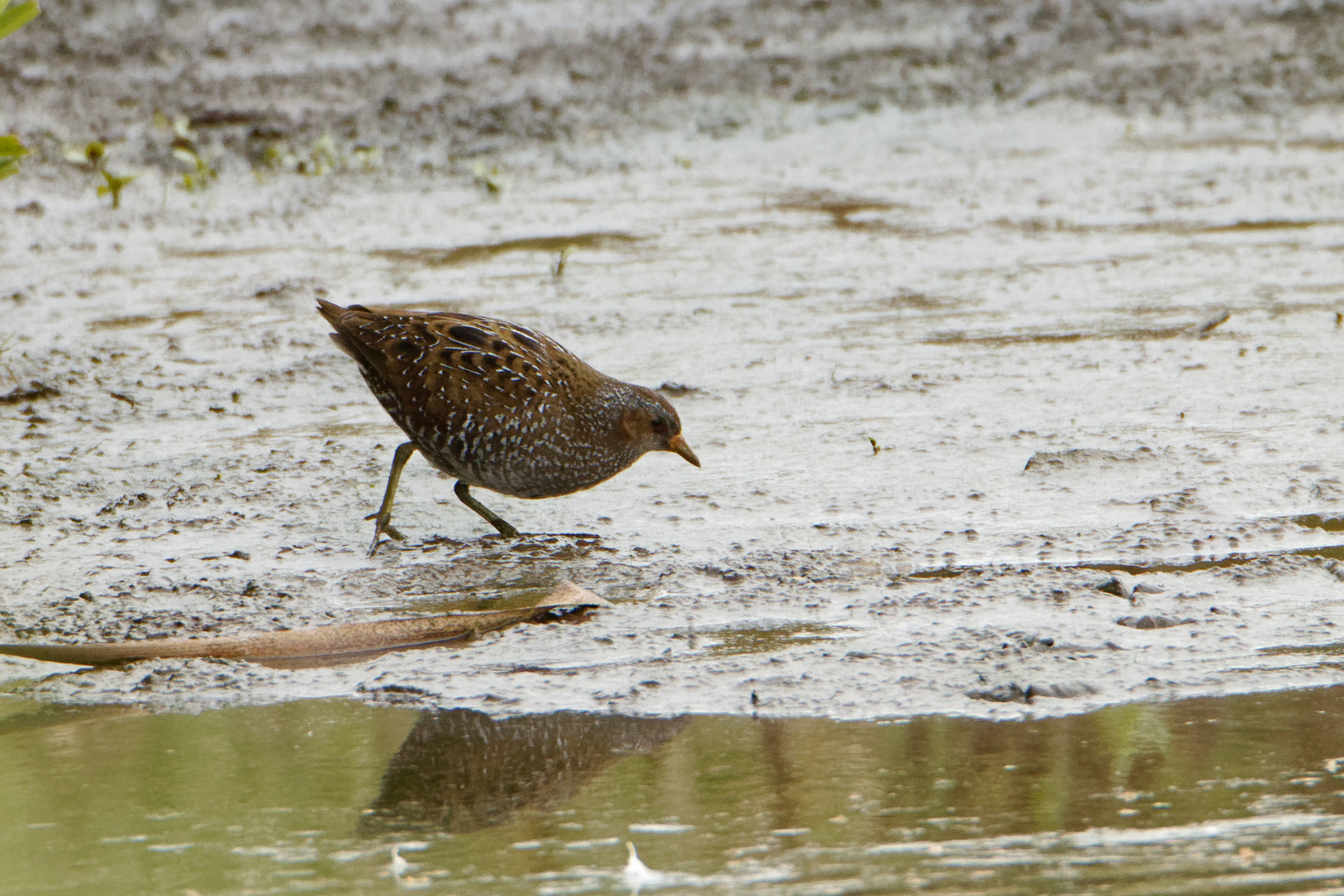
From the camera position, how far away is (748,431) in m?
5.81

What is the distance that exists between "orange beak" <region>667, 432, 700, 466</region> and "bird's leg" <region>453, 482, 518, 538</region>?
0.53 meters

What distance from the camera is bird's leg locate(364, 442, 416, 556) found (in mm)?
4773

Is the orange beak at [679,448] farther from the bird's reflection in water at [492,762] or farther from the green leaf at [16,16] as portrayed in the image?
the green leaf at [16,16]

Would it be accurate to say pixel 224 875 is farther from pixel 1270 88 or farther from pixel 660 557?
pixel 1270 88

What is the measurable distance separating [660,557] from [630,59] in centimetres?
967

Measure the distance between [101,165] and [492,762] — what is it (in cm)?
862

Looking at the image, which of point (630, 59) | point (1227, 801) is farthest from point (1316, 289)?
point (630, 59)

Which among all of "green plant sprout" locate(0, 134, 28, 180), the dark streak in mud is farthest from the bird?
the dark streak in mud

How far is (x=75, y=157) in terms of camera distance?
10.9 metres

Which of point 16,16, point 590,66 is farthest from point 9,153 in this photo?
point 590,66

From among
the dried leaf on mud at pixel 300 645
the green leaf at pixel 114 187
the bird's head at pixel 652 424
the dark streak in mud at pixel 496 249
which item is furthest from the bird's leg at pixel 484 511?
the green leaf at pixel 114 187

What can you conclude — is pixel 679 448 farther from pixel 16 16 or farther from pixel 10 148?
pixel 16 16

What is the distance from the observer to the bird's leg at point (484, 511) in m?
4.91

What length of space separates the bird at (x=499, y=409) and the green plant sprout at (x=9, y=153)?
1.04 meters
